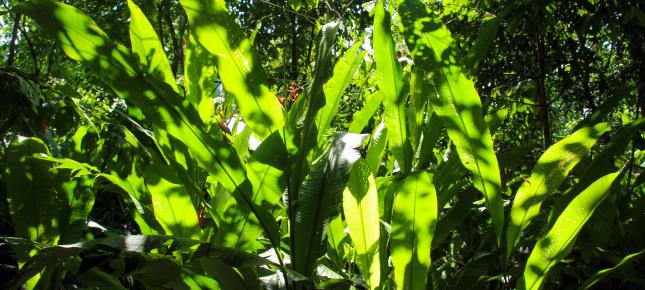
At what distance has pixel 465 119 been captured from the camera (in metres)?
1.20

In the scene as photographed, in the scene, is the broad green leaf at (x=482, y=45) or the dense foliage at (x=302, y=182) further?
the broad green leaf at (x=482, y=45)

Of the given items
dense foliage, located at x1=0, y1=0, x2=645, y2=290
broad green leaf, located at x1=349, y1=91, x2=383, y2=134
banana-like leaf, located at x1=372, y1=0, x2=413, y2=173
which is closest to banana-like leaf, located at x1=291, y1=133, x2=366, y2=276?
dense foliage, located at x1=0, y1=0, x2=645, y2=290

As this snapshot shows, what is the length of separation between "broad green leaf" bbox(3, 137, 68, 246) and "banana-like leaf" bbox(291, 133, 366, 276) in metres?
0.71

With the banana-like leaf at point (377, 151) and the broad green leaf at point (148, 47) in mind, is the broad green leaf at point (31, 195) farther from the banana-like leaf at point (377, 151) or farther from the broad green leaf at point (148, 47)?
the banana-like leaf at point (377, 151)

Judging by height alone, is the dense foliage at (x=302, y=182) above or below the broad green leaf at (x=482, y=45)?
below

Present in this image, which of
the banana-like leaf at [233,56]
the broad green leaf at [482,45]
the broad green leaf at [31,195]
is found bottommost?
the broad green leaf at [31,195]

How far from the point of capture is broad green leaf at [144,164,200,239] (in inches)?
45.7

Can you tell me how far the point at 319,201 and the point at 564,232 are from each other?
A: 0.51m

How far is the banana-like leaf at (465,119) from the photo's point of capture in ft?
3.92

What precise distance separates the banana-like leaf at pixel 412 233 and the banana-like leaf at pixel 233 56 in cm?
33

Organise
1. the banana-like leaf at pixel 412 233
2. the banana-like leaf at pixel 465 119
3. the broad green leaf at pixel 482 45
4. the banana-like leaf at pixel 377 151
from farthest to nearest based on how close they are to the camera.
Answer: the banana-like leaf at pixel 377 151 → the broad green leaf at pixel 482 45 → the banana-like leaf at pixel 465 119 → the banana-like leaf at pixel 412 233

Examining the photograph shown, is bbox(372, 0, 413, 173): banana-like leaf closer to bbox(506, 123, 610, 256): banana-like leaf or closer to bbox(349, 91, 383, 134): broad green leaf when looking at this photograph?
bbox(349, 91, 383, 134): broad green leaf

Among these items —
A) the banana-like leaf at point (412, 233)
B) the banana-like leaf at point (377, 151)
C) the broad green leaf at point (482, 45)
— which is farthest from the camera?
the banana-like leaf at point (377, 151)

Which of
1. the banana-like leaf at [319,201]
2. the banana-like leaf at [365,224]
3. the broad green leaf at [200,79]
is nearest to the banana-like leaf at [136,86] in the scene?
the banana-like leaf at [319,201]
